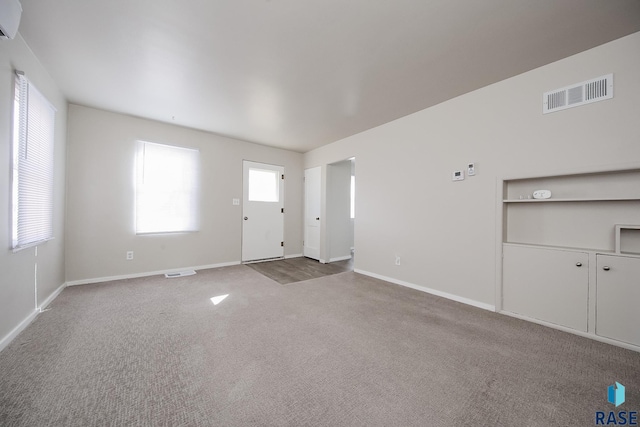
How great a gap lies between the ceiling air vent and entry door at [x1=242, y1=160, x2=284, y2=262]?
4560 millimetres

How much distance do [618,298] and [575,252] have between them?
1.42ft

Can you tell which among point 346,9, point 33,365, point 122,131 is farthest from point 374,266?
point 122,131

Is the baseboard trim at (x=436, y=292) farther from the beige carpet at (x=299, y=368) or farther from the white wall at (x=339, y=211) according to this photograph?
the white wall at (x=339, y=211)

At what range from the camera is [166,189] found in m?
4.11

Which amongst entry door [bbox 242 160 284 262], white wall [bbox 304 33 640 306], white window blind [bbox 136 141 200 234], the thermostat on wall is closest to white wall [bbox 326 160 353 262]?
white wall [bbox 304 33 640 306]

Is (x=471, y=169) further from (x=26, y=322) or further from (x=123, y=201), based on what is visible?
(x=123, y=201)

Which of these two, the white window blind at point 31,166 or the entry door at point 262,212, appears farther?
the entry door at point 262,212

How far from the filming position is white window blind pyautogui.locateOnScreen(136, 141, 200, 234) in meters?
3.91

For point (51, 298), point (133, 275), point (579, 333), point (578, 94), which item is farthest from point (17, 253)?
point (578, 94)

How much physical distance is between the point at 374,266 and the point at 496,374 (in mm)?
2479

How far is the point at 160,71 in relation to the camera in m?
2.53

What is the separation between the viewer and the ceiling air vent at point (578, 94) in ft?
6.76

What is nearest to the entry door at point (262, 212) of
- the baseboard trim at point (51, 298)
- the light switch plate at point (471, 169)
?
the baseboard trim at point (51, 298)

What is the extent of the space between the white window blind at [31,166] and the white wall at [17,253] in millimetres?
90
